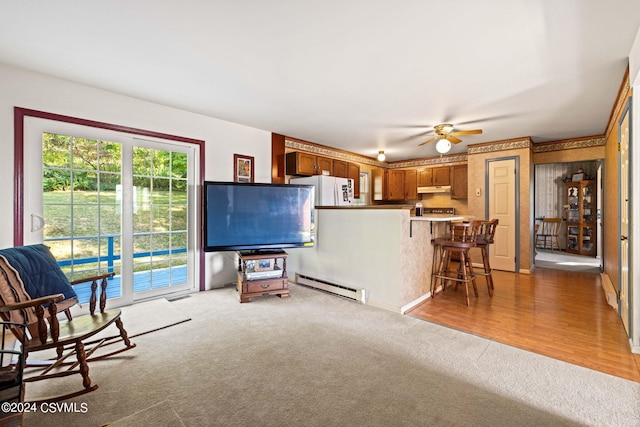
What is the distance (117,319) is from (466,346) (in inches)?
108

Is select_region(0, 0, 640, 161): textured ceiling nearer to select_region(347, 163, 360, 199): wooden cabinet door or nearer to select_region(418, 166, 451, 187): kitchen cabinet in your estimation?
select_region(347, 163, 360, 199): wooden cabinet door

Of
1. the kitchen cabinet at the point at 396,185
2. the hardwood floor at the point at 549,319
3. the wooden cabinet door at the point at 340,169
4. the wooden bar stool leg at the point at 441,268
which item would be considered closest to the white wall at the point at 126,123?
the wooden cabinet door at the point at 340,169

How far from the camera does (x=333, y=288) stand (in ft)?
12.2

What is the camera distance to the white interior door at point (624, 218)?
7.97 feet

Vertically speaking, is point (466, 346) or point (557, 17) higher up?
point (557, 17)

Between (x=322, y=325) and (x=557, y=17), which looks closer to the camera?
(x=557, y=17)

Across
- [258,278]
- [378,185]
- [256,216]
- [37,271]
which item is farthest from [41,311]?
[378,185]

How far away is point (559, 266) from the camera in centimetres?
551

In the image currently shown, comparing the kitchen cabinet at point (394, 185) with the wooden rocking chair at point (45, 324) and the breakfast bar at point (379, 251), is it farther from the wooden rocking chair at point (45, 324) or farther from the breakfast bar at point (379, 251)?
the wooden rocking chair at point (45, 324)

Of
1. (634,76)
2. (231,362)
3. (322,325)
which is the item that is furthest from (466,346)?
(634,76)

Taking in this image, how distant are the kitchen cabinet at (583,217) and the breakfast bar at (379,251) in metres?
5.27

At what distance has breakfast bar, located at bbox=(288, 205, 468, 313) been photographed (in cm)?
311

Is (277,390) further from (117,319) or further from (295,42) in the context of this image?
(295,42)

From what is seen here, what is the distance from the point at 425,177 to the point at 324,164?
9.21 ft
